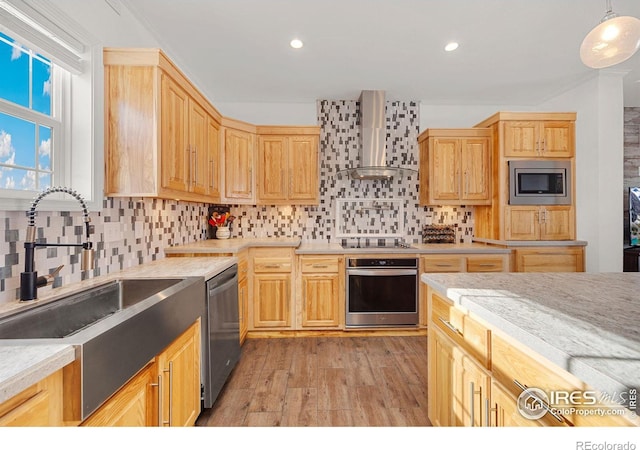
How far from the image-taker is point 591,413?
70cm

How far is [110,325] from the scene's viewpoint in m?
1.04

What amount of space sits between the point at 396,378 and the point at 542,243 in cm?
223

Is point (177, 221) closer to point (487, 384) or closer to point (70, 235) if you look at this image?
point (70, 235)

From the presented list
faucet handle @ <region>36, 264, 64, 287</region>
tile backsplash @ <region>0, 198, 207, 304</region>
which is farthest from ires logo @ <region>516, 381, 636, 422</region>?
tile backsplash @ <region>0, 198, 207, 304</region>

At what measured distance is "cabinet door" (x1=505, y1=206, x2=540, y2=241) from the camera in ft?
11.1

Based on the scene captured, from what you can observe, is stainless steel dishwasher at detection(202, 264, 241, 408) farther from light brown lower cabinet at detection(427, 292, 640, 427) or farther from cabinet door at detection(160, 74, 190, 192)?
light brown lower cabinet at detection(427, 292, 640, 427)

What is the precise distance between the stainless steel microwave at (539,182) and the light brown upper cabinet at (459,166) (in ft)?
0.91

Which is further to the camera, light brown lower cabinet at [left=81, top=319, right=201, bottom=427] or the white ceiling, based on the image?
the white ceiling

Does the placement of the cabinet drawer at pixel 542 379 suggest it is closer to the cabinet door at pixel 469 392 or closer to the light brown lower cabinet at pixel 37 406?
the cabinet door at pixel 469 392

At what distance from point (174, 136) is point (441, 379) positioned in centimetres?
223

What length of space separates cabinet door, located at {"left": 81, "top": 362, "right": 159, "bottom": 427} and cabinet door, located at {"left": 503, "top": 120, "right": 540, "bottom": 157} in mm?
A: 3751

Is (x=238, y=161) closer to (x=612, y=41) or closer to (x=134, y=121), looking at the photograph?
(x=134, y=121)
